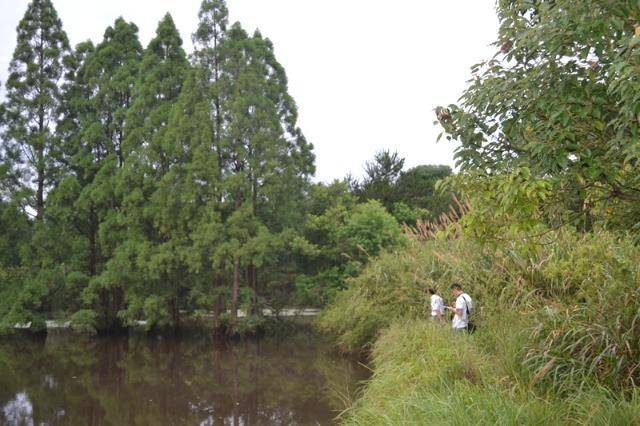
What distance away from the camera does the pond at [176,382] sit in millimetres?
10406

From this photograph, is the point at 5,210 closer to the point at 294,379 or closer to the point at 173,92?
the point at 173,92

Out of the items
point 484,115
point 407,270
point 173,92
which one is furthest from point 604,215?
point 173,92

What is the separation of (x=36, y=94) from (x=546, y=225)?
21160 millimetres

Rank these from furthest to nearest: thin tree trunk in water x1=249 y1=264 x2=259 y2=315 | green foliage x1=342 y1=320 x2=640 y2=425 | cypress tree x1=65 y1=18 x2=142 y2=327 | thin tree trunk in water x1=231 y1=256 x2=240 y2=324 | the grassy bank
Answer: cypress tree x1=65 y1=18 x2=142 y2=327 < thin tree trunk in water x1=249 y1=264 x2=259 y2=315 < thin tree trunk in water x1=231 y1=256 x2=240 y2=324 < the grassy bank < green foliage x1=342 y1=320 x2=640 y2=425

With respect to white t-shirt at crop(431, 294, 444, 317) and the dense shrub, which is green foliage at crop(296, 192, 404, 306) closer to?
the dense shrub

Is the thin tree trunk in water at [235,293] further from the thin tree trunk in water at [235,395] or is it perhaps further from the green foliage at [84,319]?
the green foliage at [84,319]

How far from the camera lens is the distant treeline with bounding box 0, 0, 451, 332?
1928cm

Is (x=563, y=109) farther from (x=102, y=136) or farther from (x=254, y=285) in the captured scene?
(x=102, y=136)

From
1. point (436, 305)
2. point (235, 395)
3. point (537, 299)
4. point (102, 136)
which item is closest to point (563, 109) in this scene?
point (537, 299)

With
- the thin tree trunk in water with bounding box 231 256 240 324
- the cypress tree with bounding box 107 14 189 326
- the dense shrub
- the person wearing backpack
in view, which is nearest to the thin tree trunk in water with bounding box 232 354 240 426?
the dense shrub

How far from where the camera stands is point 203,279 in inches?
781

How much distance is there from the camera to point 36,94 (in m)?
21.6

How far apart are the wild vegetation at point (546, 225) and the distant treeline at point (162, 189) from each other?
35.0ft

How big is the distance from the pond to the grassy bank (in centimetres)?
157
